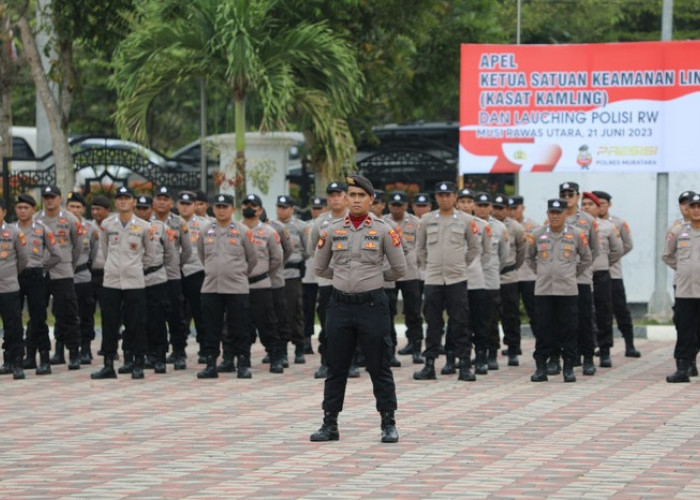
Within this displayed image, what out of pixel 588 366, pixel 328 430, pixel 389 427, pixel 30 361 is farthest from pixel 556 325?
pixel 30 361

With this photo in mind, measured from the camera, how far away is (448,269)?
15102 mm

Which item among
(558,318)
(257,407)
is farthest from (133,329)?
(558,318)

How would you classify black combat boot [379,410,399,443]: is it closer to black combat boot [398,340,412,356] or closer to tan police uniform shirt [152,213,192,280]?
tan police uniform shirt [152,213,192,280]

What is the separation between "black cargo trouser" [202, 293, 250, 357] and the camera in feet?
51.0

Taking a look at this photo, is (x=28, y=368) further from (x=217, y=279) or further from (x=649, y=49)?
(x=649, y=49)

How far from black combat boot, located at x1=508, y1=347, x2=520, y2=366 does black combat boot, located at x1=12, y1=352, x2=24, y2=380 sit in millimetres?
5357

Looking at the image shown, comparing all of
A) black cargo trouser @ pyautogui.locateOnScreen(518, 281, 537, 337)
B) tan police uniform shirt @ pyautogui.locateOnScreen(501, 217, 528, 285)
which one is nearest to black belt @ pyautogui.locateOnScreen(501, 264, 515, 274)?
tan police uniform shirt @ pyautogui.locateOnScreen(501, 217, 528, 285)

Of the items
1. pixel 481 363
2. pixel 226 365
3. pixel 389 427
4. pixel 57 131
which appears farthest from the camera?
pixel 57 131

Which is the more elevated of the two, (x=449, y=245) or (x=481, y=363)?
(x=449, y=245)

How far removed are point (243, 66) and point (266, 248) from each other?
483 cm

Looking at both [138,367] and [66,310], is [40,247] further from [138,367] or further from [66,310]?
[138,367]

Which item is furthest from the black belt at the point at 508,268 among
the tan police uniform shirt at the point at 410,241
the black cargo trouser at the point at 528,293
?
the tan police uniform shirt at the point at 410,241

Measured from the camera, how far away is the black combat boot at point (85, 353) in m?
16.9

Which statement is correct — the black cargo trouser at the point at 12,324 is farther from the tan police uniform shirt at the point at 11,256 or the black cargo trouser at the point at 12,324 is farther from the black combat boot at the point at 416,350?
the black combat boot at the point at 416,350
